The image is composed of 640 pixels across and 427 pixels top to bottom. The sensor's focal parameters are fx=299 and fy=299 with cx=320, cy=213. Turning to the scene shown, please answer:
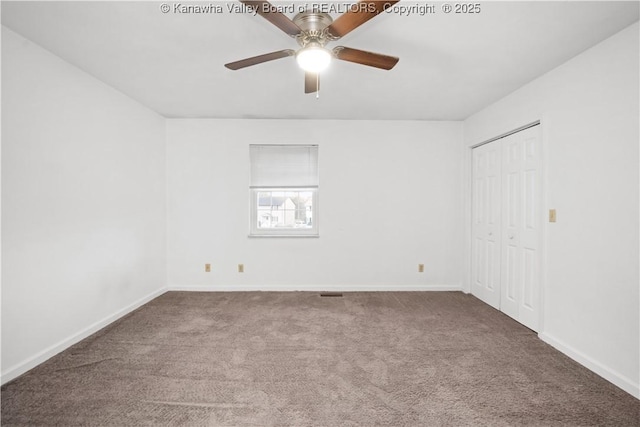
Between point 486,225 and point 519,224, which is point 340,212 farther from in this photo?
point 519,224

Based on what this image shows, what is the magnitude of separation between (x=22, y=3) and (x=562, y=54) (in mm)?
3834

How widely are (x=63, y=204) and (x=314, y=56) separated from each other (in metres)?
2.43

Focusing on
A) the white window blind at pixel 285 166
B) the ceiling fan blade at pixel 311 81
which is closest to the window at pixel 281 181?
the white window blind at pixel 285 166

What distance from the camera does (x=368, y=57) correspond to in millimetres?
1953

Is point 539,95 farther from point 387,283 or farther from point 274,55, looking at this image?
point 387,283

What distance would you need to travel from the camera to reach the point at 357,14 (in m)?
1.53

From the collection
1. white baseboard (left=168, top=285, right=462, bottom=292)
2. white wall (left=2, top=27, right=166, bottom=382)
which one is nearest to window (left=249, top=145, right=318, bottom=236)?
white baseboard (left=168, top=285, right=462, bottom=292)

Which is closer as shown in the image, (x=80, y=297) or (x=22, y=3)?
(x=22, y=3)

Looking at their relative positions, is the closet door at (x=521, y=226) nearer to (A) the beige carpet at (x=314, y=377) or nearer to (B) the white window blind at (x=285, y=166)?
(A) the beige carpet at (x=314, y=377)

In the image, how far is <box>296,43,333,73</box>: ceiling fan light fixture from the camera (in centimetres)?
179

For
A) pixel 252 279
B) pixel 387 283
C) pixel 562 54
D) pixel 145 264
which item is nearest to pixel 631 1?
pixel 562 54

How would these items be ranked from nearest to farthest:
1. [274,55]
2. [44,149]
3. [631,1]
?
[631,1] < [274,55] < [44,149]

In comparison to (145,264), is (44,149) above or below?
above

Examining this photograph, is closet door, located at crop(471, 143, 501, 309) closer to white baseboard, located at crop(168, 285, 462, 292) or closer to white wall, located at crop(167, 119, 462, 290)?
white wall, located at crop(167, 119, 462, 290)
